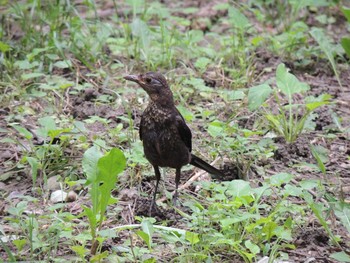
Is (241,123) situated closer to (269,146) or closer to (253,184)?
(269,146)

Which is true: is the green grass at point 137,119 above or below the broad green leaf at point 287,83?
below

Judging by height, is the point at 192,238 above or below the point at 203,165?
above

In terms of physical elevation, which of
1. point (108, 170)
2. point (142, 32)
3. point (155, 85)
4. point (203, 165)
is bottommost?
point (203, 165)

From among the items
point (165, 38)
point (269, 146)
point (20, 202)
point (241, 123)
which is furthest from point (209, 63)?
point (20, 202)

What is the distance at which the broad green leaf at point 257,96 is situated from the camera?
6121mm

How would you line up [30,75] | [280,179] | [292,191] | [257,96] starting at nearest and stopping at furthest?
1. [292,191]
2. [280,179]
3. [257,96]
4. [30,75]

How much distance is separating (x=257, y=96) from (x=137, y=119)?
116 cm

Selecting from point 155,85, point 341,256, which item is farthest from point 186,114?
point 341,256

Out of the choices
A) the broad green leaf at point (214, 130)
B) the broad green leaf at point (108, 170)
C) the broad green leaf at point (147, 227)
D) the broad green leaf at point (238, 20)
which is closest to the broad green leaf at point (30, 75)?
the broad green leaf at point (214, 130)

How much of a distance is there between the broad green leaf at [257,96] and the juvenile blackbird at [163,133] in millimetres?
897

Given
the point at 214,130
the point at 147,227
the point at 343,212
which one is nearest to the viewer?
the point at 147,227

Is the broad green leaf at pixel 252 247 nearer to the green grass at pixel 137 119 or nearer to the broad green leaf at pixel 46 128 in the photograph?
the green grass at pixel 137 119

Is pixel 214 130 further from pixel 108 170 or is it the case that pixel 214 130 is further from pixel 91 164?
pixel 108 170

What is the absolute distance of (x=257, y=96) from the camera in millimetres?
6172
